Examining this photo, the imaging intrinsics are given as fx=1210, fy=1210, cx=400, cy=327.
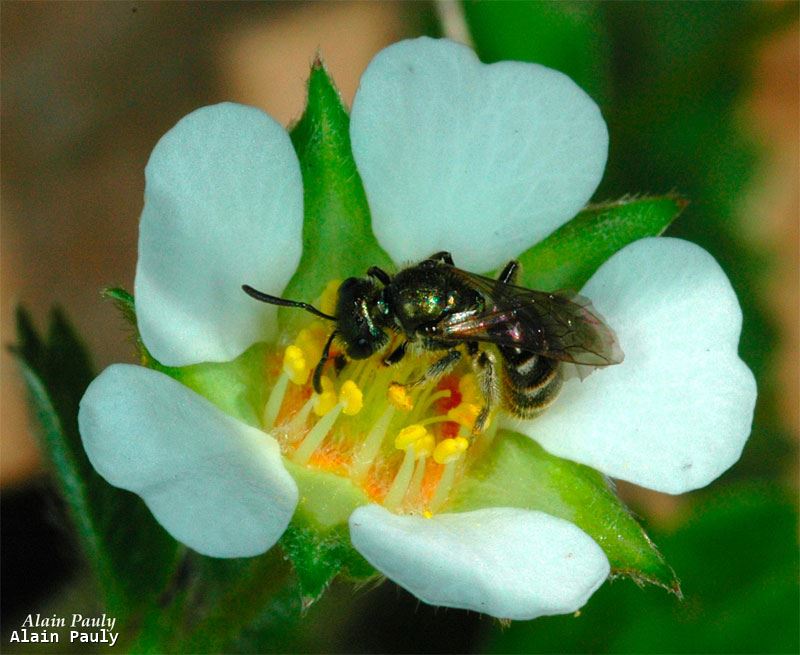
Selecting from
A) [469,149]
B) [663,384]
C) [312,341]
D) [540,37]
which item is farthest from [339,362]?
[540,37]

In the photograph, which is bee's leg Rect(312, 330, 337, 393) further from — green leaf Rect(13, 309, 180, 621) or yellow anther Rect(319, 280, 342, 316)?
green leaf Rect(13, 309, 180, 621)

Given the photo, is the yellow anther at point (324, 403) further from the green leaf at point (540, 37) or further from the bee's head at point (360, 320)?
the green leaf at point (540, 37)

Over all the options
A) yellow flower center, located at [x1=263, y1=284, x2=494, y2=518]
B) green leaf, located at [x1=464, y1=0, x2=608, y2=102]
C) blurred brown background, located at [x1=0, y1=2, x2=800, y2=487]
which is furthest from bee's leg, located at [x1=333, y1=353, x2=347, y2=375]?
green leaf, located at [x1=464, y1=0, x2=608, y2=102]

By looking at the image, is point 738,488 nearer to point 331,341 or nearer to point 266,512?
point 331,341

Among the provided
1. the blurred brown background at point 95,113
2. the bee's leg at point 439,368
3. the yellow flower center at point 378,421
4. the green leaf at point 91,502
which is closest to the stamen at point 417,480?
the yellow flower center at point 378,421

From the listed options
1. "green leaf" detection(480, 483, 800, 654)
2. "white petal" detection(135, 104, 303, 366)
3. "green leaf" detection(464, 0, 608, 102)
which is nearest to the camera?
"white petal" detection(135, 104, 303, 366)

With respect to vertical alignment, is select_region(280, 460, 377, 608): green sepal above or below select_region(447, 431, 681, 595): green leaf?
above

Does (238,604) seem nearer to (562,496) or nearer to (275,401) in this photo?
(275,401)
